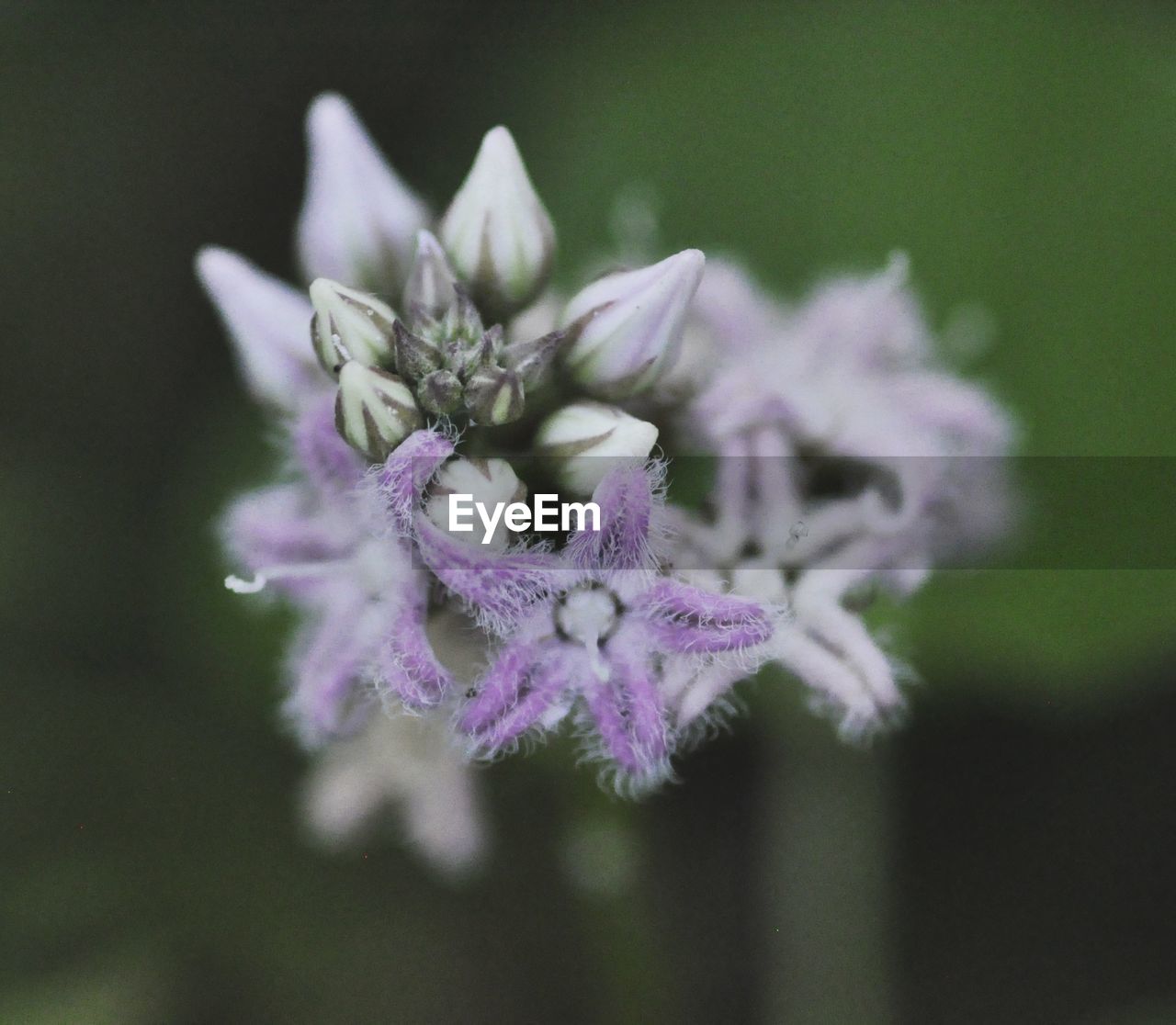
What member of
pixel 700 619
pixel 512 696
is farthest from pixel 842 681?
pixel 512 696

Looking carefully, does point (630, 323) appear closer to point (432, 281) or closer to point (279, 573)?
point (432, 281)

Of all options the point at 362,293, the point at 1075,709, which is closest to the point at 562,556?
the point at 362,293

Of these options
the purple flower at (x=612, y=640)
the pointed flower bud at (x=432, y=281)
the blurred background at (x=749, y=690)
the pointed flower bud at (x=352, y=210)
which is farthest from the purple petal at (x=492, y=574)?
the blurred background at (x=749, y=690)

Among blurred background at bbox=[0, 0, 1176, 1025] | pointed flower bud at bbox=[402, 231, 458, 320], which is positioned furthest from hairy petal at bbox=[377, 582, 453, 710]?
blurred background at bbox=[0, 0, 1176, 1025]

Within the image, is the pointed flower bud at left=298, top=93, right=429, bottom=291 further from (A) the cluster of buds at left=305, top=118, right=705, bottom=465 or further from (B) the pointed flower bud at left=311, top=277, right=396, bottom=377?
(B) the pointed flower bud at left=311, top=277, right=396, bottom=377

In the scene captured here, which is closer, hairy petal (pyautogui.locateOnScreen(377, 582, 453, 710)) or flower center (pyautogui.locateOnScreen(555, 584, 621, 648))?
hairy petal (pyautogui.locateOnScreen(377, 582, 453, 710))
